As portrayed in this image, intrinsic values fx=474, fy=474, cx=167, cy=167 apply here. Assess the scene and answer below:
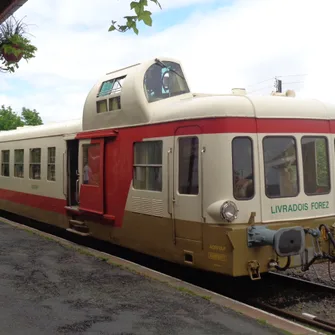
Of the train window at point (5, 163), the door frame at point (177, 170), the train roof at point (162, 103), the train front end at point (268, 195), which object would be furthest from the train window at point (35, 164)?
the train front end at point (268, 195)

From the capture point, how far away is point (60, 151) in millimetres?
10641

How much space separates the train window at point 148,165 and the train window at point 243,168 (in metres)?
1.31

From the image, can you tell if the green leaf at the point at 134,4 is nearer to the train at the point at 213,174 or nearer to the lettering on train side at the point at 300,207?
the train at the point at 213,174

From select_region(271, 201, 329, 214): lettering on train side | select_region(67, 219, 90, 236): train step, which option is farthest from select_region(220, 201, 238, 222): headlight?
select_region(67, 219, 90, 236): train step

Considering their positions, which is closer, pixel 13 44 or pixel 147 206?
pixel 13 44

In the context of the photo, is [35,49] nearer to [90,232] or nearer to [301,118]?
[301,118]

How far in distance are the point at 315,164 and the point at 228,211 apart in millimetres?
1739

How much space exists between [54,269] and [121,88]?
128 inches

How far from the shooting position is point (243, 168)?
6.38 m

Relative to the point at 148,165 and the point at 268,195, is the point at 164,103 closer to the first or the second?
the point at 148,165

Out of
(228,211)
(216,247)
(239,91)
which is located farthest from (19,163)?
(228,211)

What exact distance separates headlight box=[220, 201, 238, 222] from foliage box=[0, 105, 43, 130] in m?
47.4

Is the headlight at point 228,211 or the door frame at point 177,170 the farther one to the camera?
the door frame at point 177,170

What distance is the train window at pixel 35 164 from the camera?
1177 cm
